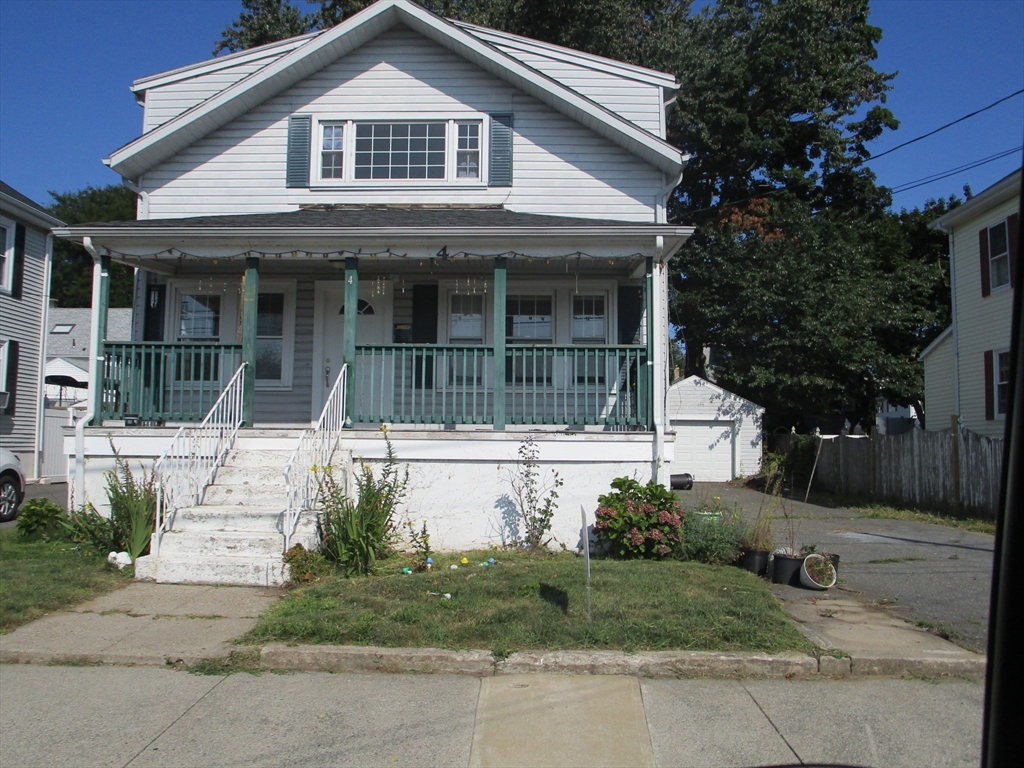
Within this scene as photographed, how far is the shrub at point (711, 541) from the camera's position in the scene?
907cm

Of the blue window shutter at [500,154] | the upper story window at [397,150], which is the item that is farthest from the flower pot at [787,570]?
the upper story window at [397,150]

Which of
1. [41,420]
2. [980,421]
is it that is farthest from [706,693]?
[41,420]

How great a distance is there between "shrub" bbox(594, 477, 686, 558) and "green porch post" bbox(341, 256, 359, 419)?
362 cm

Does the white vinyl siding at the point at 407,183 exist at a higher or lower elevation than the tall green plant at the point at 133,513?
higher

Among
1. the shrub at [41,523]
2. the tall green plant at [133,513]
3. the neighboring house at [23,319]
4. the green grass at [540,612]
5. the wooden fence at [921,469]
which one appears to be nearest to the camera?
the green grass at [540,612]

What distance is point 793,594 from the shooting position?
8.02 metres

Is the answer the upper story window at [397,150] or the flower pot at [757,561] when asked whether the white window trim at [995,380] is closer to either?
the flower pot at [757,561]

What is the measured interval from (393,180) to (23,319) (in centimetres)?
1292

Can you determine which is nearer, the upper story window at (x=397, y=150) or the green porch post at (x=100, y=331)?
the green porch post at (x=100, y=331)

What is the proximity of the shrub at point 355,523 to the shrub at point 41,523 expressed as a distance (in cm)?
361

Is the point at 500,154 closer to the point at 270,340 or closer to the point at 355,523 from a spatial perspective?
the point at 270,340

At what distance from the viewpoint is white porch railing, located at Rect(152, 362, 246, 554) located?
8.70m

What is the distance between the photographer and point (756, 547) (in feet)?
29.6

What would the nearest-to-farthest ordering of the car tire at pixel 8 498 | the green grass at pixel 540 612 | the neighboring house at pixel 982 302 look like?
the green grass at pixel 540 612, the car tire at pixel 8 498, the neighboring house at pixel 982 302
